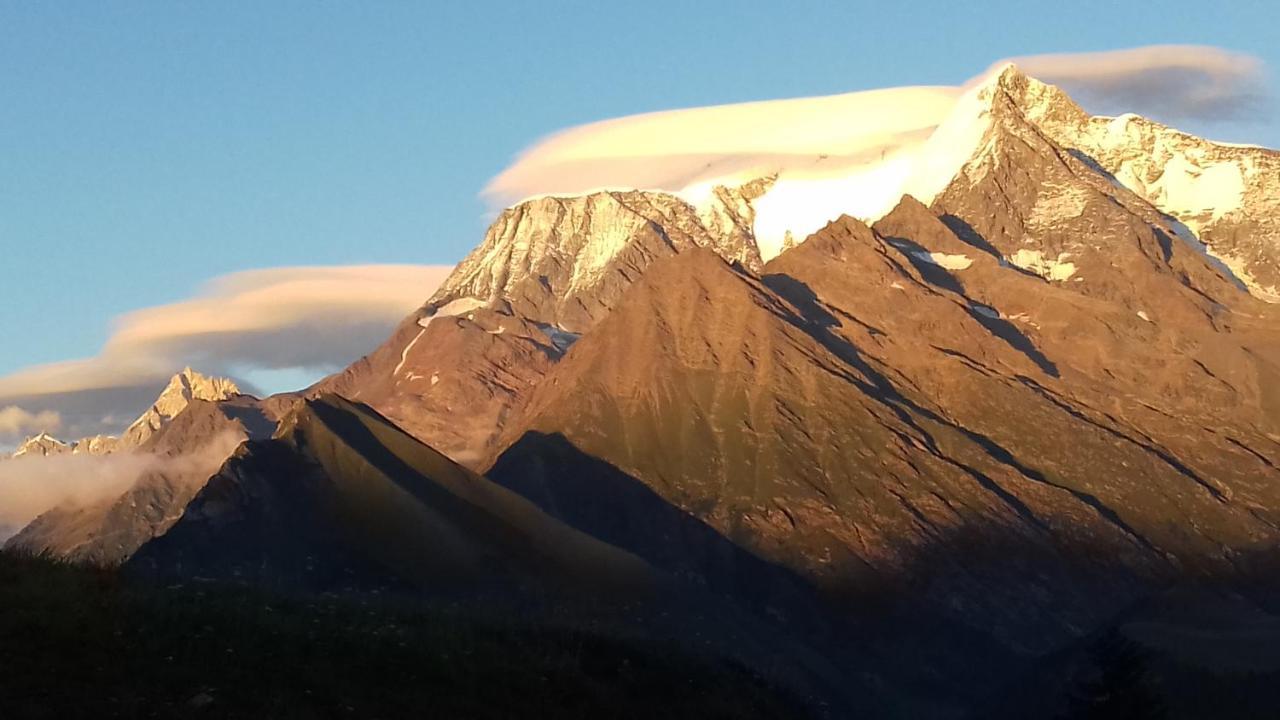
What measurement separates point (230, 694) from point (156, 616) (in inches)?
188

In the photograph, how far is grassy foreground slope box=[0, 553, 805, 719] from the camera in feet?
191

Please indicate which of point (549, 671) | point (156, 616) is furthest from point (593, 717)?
point (156, 616)

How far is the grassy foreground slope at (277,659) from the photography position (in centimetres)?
5825

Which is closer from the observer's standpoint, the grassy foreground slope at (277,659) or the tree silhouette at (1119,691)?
the grassy foreground slope at (277,659)

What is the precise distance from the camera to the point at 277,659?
212ft

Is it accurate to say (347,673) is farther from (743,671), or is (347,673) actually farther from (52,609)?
(743,671)

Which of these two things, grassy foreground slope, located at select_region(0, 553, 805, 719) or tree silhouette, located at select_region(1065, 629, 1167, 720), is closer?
grassy foreground slope, located at select_region(0, 553, 805, 719)

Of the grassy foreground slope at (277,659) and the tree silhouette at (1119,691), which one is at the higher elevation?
the tree silhouette at (1119,691)

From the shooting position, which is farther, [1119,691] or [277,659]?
[1119,691]

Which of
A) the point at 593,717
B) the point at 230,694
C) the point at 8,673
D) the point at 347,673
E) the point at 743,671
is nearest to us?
the point at 8,673

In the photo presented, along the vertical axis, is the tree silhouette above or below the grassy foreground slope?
above

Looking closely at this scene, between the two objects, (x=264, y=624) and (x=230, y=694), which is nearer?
(x=230, y=694)

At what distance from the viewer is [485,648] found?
74000mm

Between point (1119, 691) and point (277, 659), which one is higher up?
point (1119, 691)
